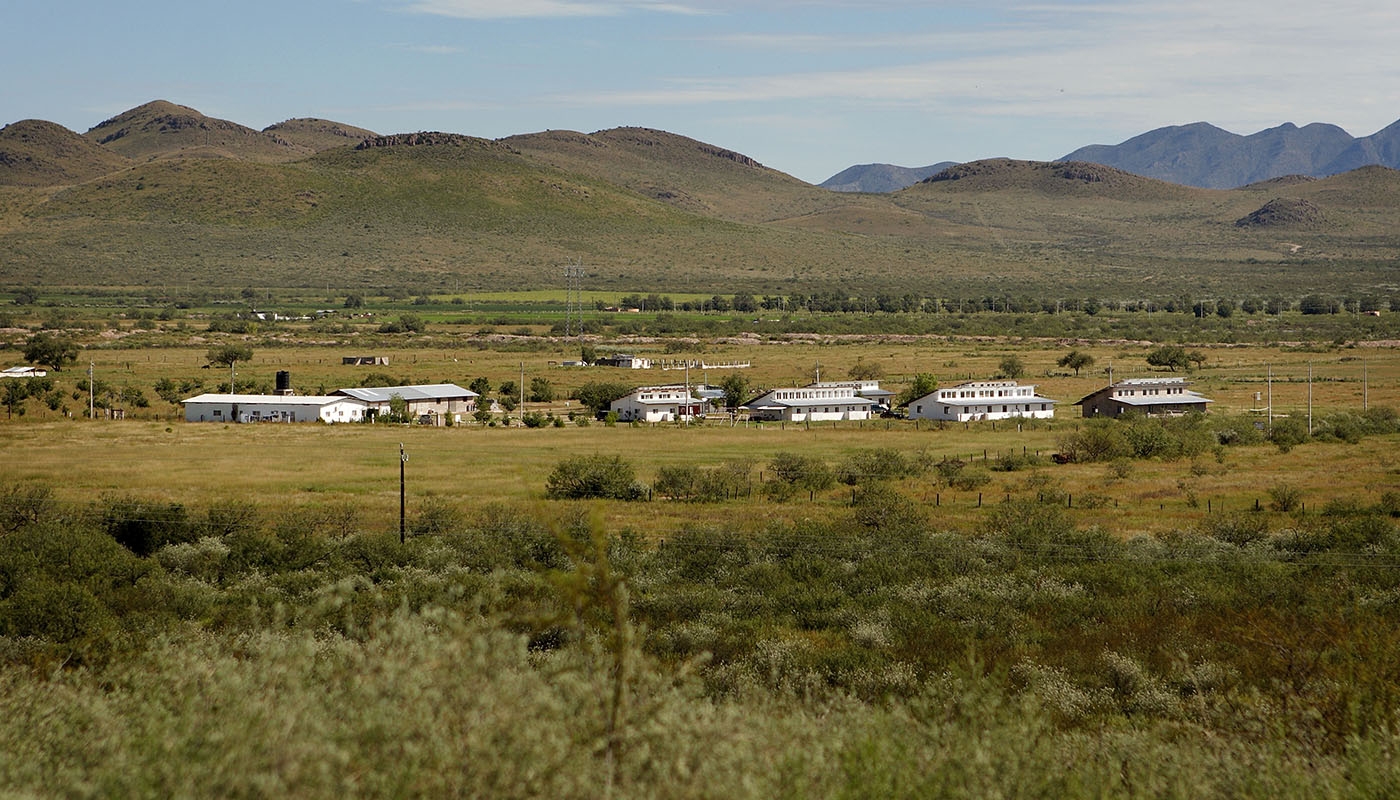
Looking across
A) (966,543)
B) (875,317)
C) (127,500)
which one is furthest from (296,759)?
(875,317)

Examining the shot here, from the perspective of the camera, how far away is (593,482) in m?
45.1

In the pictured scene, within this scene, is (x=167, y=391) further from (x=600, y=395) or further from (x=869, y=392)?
(x=869, y=392)

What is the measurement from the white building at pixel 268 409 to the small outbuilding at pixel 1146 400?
4310 cm

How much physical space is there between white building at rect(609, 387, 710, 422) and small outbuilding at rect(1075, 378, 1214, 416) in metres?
23.6

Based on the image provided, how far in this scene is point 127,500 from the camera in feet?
129

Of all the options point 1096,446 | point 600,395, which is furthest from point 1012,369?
point 1096,446

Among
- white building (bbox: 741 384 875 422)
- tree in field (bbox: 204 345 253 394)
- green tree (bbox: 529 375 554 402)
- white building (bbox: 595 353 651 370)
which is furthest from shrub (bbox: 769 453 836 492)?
tree in field (bbox: 204 345 253 394)

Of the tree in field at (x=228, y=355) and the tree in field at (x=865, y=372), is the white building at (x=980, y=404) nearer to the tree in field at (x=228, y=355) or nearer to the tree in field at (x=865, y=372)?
the tree in field at (x=865, y=372)

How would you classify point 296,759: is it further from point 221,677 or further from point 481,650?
point 221,677

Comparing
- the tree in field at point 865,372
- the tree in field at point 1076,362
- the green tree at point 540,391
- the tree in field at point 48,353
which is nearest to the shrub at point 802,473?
the green tree at point 540,391

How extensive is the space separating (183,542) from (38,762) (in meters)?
24.3

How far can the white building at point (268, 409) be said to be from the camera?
6994 cm

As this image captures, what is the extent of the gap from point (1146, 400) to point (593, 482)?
39209 mm

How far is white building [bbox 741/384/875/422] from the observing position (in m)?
73.9
